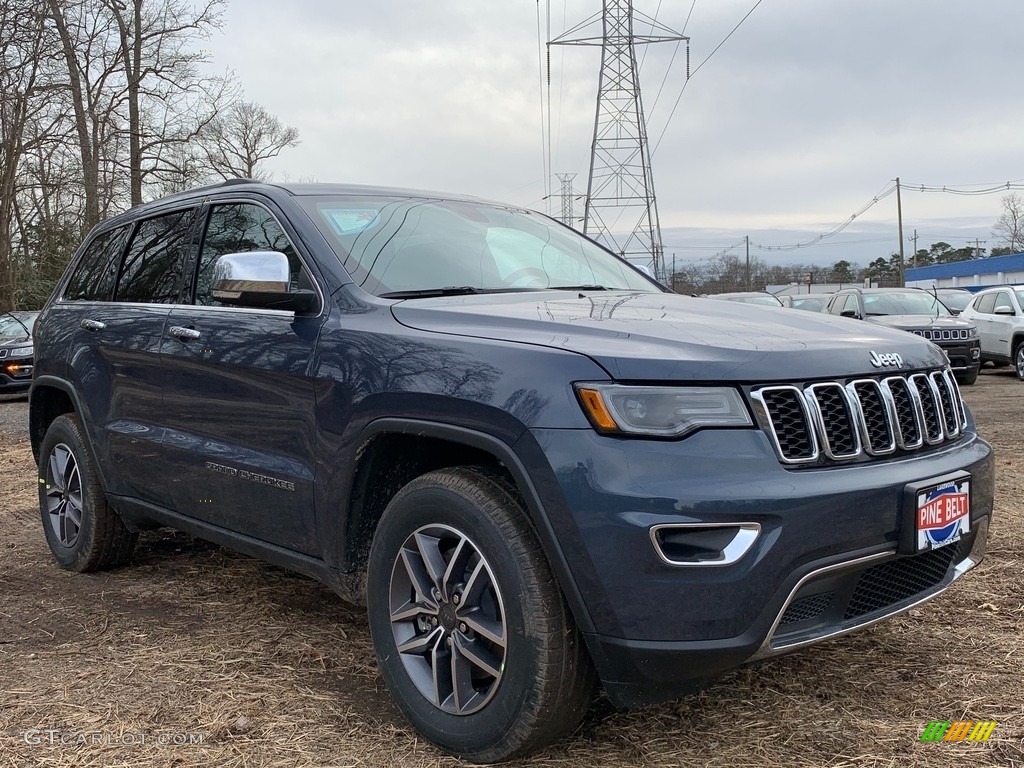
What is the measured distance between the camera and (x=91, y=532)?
442cm

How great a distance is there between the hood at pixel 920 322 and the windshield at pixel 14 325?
44.5 ft

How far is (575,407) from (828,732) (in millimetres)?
1302

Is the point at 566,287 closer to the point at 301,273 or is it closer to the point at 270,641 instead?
the point at 301,273

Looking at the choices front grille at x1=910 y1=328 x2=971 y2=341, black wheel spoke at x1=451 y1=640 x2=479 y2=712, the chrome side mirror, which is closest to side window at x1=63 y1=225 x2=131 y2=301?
the chrome side mirror

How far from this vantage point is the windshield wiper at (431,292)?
3.07m

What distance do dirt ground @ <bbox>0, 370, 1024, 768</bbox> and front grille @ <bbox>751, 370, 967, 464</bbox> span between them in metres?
0.83

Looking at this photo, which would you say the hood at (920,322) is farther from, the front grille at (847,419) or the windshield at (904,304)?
the front grille at (847,419)

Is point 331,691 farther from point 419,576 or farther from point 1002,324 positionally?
point 1002,324

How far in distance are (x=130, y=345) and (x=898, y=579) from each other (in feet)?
10.3

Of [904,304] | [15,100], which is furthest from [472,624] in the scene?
[15,100]

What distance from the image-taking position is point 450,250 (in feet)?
11.3

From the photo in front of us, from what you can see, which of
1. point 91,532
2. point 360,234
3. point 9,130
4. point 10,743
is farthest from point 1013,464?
point 9,130

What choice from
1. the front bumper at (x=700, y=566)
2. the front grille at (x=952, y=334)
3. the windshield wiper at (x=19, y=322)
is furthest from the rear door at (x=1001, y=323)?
the windshield wiper at (x=19, y=322)

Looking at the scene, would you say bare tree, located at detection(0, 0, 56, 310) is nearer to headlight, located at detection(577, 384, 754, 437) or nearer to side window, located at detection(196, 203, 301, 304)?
side window, located at detection(196, 203, 301, 304)
